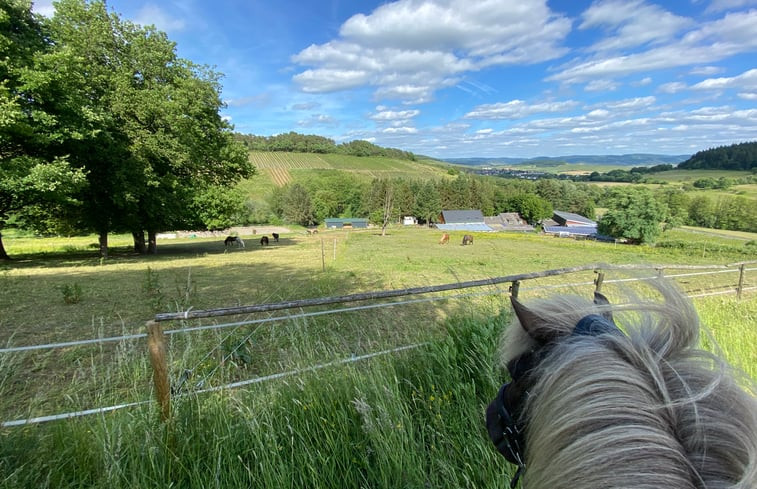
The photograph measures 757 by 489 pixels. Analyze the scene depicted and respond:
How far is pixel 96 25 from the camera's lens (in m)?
17.3

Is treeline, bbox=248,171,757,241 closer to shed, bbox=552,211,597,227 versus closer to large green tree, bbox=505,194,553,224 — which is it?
large green tree, bbox=505,194,553,224

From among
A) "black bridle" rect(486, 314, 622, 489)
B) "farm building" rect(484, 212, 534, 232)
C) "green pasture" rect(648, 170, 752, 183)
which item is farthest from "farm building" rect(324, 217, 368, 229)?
"green pasture" rect(648, 170, 752, 183)

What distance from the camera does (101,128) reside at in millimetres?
16109

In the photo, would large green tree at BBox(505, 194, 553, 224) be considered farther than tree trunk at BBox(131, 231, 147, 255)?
Yes

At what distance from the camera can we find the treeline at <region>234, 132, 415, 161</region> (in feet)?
403

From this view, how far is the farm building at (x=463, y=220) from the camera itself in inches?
2847

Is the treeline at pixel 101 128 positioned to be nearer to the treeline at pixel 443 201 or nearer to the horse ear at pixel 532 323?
the horse ear at pixel 532 323

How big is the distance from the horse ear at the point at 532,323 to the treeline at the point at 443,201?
57.2m

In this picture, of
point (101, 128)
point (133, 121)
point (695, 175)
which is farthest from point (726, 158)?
point (101, 128)

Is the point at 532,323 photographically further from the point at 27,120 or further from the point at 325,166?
the point at 325,166

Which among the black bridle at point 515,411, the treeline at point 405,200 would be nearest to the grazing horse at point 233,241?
the black bridle at point 515,411

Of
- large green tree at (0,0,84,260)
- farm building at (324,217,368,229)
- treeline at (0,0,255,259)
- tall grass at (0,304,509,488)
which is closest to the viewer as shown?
tall grass at (0,304,509,488)

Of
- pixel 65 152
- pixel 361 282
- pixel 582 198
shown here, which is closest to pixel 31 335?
pixel 361 282

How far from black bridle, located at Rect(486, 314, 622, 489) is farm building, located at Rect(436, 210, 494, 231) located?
72236mm
